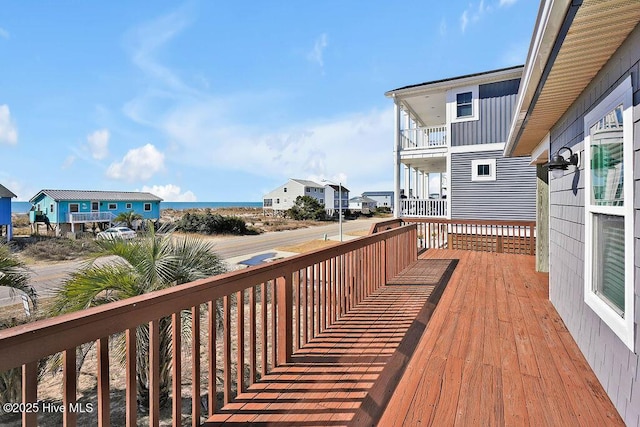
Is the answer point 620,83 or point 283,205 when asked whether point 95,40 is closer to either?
point 620,83

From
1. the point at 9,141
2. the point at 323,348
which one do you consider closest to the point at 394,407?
the point at 323,348

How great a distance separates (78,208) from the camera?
25266 millimetres

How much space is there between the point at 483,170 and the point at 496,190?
29.6 inches

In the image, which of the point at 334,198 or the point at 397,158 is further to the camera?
the point at 334,198

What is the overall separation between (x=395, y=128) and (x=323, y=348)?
9633mm

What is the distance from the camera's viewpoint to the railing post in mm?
2379

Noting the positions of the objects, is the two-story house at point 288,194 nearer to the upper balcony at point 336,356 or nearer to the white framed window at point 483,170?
the white framed window at point 483,170

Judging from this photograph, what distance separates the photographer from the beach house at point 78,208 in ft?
79.8

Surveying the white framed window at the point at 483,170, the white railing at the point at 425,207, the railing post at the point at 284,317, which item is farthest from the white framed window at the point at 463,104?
the railing post at the point at 284,317

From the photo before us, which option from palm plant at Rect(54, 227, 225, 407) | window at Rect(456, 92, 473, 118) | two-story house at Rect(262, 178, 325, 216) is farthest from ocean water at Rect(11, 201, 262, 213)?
palm plant at Rect(54, 227, 225, 407)

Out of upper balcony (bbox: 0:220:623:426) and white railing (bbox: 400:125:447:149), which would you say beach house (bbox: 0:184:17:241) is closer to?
upper balcony (bbox: 0:220:623:426)

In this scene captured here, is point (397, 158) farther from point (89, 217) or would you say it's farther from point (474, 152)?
point (89, 217)

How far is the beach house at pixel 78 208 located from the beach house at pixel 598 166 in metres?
26.6

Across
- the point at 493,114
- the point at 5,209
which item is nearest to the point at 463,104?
the point at 493,114
